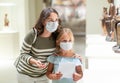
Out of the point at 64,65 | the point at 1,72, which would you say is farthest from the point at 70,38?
the point at 1,72

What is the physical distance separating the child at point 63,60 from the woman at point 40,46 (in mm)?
34

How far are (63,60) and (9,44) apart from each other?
10.9 feet

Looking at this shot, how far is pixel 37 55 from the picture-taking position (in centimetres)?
97

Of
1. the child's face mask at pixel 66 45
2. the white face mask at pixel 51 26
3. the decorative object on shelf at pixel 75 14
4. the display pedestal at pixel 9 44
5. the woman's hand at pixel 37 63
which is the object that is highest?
the decorative object on shelf at pixel 75 14

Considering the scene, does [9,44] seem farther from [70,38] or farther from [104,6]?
[70,38]

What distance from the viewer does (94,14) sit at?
2844 mm

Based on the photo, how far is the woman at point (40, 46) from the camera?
963 mm

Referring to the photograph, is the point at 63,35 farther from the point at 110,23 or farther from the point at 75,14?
the point at 75,14

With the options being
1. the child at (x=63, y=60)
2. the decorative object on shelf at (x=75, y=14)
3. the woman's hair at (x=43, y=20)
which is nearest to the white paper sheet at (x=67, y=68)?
the child at (x=63, y=60)

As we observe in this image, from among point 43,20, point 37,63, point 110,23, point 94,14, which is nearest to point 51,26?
point 43,20

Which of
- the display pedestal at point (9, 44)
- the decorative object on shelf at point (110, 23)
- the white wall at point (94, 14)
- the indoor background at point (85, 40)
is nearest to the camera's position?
the indoor background at point (85, 40)

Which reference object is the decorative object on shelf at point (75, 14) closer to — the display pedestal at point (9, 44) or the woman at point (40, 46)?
the display pedestal at point (9, 44)

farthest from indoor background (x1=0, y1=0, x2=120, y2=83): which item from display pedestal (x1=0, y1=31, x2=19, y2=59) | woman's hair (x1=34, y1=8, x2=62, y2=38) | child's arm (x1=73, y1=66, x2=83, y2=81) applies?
woman's hair (x1=34, y1=8, x2=62, y2=38)

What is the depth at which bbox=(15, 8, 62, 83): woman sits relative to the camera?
0.96m
